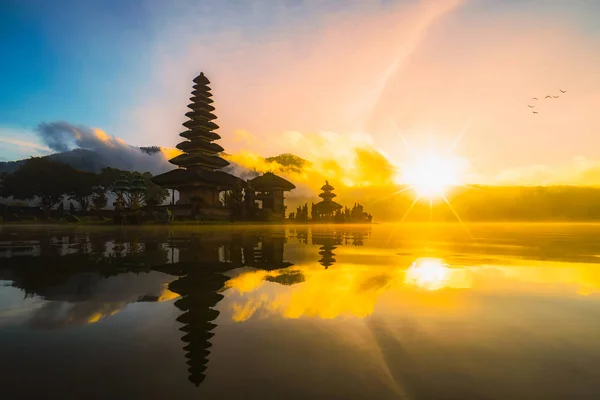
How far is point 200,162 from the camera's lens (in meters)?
46.4

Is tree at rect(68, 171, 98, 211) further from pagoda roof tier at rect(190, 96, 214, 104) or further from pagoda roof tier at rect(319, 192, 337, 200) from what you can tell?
pagoda roof tier at rect(319, 192, 337, 200)

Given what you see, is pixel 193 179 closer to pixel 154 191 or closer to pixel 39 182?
pixel 154 191

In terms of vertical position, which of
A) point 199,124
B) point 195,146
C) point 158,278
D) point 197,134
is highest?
point 199,124

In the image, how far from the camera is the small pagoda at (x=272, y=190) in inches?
1943

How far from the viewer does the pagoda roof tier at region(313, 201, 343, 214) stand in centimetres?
5566

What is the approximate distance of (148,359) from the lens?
9.24ft

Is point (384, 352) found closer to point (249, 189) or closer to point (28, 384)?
point (28, 384)

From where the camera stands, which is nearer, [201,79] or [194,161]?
[194,161]

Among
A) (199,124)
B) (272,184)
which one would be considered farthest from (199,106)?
(272,184)

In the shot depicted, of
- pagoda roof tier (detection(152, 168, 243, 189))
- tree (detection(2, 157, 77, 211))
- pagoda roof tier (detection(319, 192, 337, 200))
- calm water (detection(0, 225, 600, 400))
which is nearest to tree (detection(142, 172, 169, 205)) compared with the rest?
tree (detection(2, 157, 77, 211))

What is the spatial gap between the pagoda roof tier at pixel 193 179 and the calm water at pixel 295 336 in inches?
1415

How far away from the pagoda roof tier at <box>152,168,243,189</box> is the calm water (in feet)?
118

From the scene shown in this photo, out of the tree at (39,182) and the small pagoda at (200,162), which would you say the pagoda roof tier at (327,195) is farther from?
the tree at (39,182)

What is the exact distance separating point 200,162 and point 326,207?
67.6 ft
